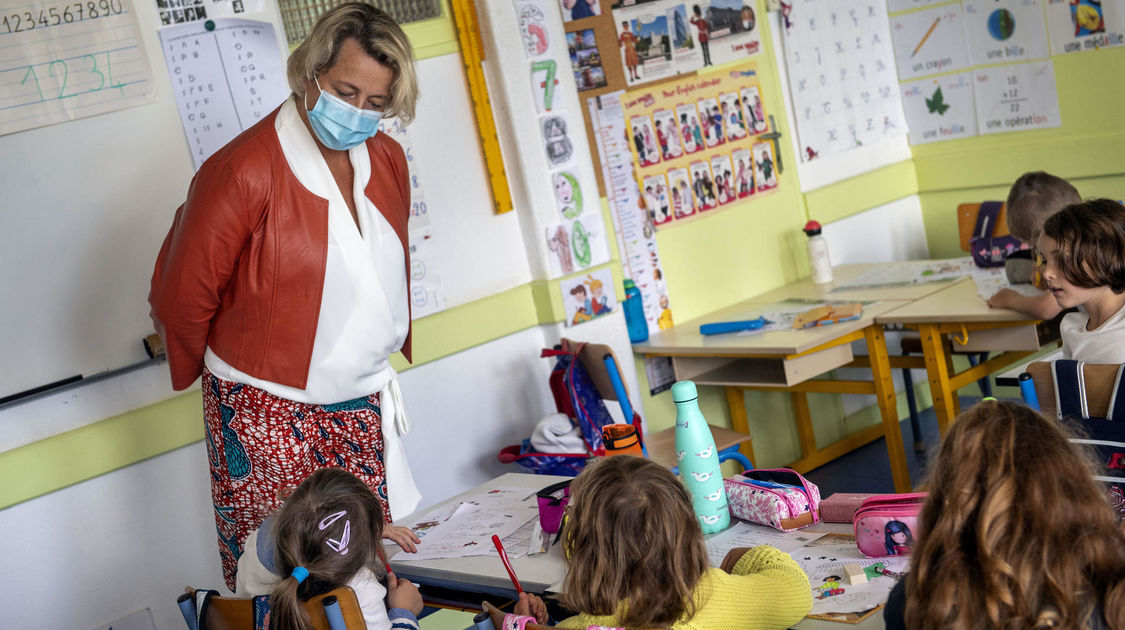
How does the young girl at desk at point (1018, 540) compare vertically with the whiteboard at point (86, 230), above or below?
below

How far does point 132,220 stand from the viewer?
287 centimetres

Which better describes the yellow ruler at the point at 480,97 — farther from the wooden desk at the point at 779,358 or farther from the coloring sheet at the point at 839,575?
the coloring sheet at the point at 839,575

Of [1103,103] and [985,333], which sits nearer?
[985,333]

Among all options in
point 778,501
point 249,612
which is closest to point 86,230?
point 249,612

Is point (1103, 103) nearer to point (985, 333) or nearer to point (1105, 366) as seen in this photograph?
point (985, 333)

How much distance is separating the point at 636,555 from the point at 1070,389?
2.81ft

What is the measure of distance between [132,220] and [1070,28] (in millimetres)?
3460

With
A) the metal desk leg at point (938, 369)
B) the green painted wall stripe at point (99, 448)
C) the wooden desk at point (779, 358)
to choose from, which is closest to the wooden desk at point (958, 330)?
the metal desk leg at point (938, 369)

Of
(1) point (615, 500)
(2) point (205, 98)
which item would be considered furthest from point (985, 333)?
(2) point (205, 98)

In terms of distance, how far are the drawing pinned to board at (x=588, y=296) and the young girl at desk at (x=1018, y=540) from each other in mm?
2379

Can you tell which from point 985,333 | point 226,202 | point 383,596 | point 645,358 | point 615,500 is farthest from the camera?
point 645,358

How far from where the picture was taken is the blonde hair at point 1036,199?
3191 millimetres

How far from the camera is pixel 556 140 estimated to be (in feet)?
11.8

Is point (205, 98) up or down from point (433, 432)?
up
